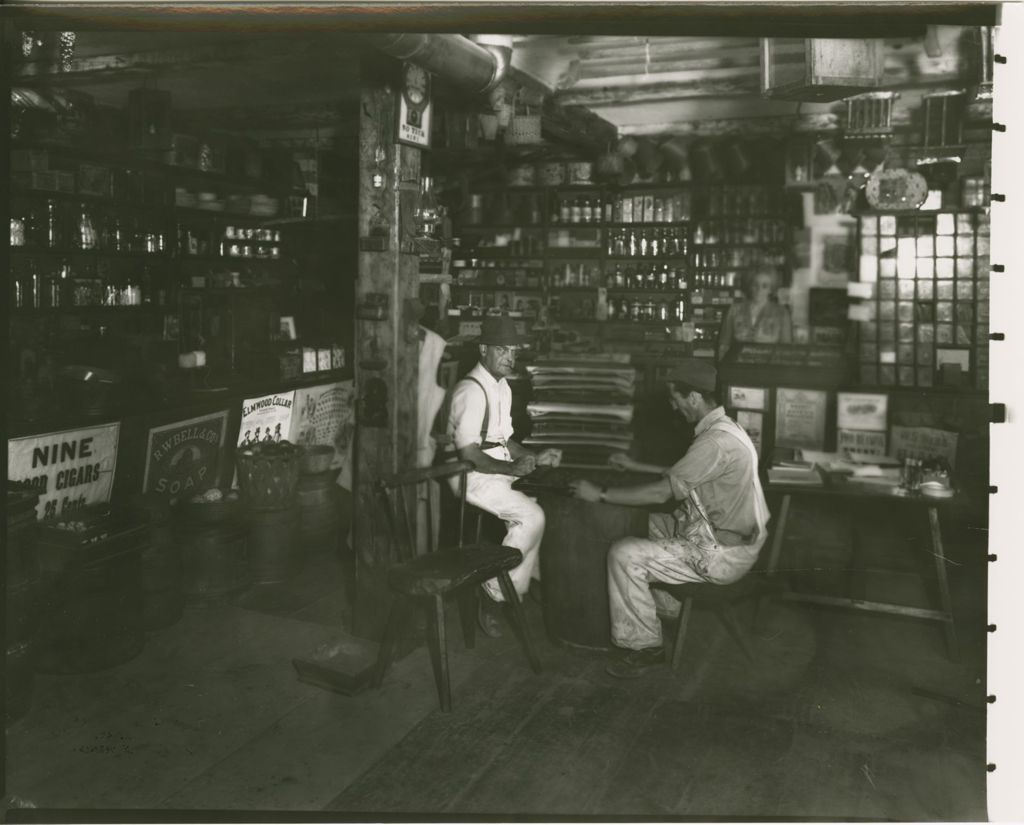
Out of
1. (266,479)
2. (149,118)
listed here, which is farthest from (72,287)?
(266,479)

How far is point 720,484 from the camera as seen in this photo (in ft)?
12.8

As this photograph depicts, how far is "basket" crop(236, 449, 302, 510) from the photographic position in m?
5.12

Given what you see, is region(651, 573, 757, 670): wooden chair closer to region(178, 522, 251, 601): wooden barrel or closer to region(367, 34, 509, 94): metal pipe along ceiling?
region(178, 522, 251, 601): wooden barrel

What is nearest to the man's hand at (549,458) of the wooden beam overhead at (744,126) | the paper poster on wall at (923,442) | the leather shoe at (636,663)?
the leather shoe at (636,663)

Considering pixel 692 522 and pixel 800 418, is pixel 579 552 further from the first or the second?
pixel 800 418

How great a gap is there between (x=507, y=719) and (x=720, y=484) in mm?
1344

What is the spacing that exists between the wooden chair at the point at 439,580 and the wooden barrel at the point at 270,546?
1126 millimetres

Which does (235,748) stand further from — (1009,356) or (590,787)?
(1009,356)

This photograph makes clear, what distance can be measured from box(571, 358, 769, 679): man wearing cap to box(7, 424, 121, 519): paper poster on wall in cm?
247

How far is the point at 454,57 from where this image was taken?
158 inches

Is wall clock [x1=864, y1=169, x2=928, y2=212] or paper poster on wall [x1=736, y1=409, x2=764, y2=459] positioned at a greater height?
wall clock [x1=864, y1=169, x2=928, y2=212]

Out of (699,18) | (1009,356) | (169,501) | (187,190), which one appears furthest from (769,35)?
(187,190)

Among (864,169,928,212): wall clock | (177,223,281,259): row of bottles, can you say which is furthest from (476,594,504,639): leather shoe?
(177,223,281,259): row of bottles

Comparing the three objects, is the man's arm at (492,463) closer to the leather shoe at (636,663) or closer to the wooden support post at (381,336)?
the wooden support post at (381,336)
